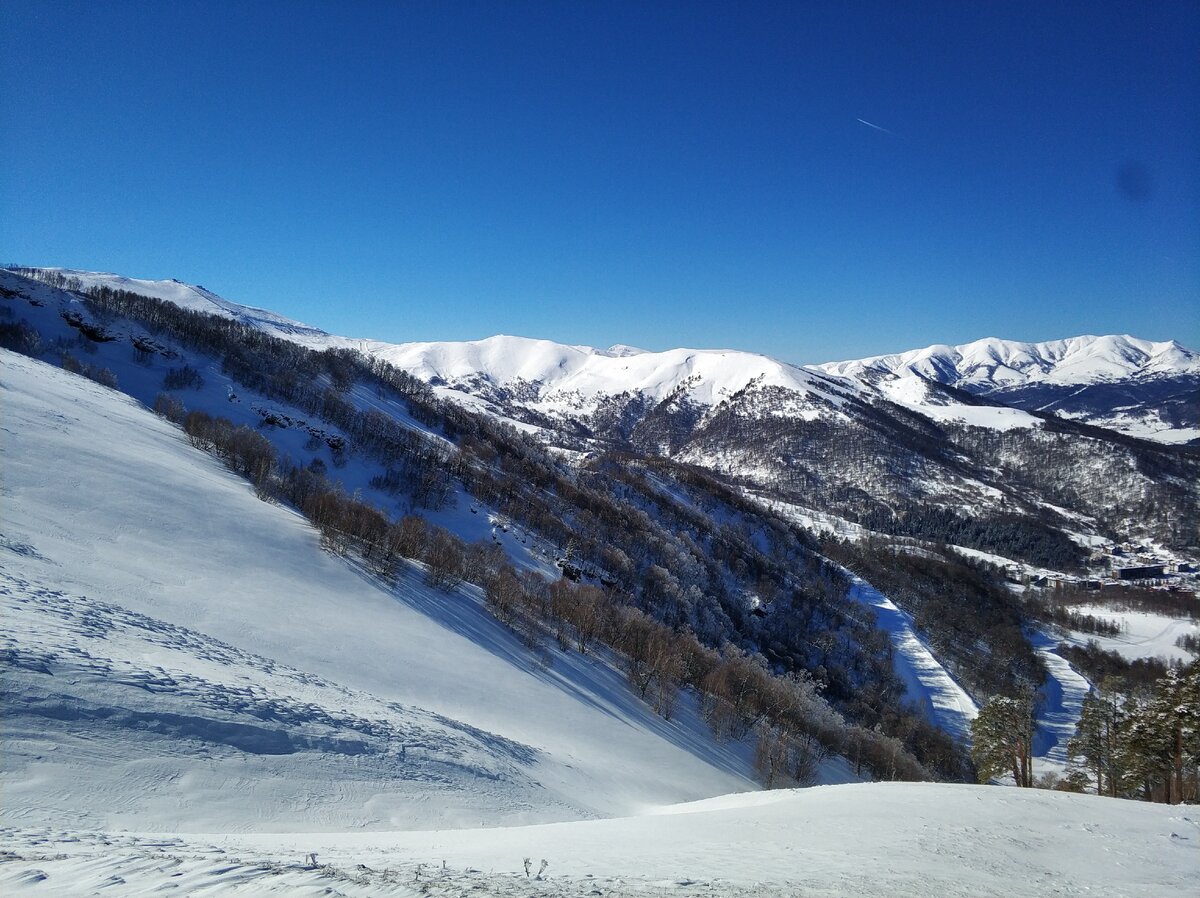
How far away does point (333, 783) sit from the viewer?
13.9 meters

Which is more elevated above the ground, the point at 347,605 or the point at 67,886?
the point at 67,886

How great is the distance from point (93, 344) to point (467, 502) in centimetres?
6099

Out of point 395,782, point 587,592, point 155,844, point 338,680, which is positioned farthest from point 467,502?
point 155,844

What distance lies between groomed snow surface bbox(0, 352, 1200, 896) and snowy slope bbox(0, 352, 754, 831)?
Result: 9 centimetres

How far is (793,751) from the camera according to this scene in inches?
1575

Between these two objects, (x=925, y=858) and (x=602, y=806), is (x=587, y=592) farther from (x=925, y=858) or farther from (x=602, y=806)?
(x=925, y=858)

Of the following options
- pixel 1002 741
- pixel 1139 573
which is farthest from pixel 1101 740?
pixel 1139 573

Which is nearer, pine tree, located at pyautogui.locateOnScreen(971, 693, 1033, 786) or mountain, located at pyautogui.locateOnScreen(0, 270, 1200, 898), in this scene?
mountain, located at pyautogui.locateOnScreen(0, 270, 1200, 898)

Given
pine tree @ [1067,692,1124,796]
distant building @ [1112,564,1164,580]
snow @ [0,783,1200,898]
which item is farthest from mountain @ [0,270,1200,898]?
distant building @ [1112,564,1164,580]

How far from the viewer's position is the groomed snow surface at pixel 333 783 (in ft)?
29.8

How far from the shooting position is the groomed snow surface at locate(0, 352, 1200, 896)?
9070 mm

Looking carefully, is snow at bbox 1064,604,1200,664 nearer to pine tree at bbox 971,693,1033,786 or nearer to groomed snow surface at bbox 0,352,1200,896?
pine tree at bbox 971,693,1033,786

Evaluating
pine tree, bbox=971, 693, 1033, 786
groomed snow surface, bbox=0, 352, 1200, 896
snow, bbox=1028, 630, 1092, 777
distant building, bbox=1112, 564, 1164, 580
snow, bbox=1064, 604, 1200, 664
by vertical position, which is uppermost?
distant building, bbox=1112, 564, 1164, 580

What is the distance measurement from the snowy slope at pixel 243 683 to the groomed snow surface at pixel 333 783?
90 millimetres
